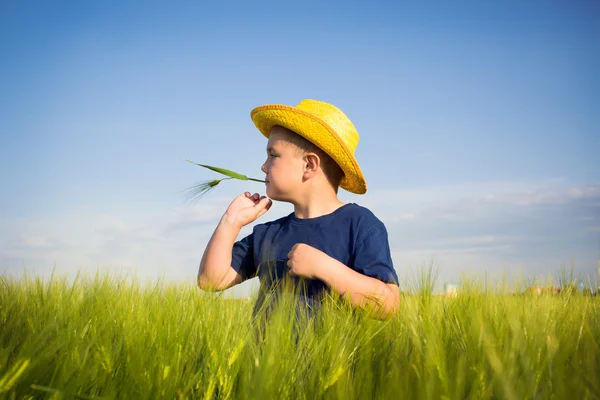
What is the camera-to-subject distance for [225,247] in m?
2.85

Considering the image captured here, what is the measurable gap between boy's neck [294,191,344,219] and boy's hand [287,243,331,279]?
14.5 inches

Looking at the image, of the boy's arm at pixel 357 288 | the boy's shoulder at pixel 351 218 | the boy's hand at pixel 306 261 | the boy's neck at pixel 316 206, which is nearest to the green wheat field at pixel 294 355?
the boy's arm at pixel 357 288

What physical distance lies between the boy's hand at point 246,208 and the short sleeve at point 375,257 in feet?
2.07

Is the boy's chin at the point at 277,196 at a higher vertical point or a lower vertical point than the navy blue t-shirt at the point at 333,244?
higher

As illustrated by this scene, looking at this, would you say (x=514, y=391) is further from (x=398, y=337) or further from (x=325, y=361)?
(x=398, y=337)

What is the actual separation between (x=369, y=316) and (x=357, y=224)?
0.52m

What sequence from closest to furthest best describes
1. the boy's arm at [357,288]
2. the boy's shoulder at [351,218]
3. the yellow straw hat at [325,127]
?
the boy's arm at [357,288] < the boy's shoulder at [351,218] < the yellow straw hat at [325,127]

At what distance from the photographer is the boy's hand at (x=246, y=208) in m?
2.90

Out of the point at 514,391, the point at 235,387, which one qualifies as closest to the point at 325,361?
Answer: the point at 235,387

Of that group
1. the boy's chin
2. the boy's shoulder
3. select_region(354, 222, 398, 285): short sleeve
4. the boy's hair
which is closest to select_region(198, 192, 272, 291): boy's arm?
the boy's chin

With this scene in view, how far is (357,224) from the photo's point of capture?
2.63 m

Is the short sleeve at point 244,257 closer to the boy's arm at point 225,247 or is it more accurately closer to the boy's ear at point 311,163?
the boy's arm at point 225,247

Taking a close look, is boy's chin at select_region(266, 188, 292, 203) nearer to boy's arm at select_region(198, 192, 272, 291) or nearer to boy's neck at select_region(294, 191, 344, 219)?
boy's neck at select_region(294, 191, 344, 219)

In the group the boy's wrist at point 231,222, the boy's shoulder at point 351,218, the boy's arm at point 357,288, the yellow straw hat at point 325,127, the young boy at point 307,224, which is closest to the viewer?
the boy's arm at point 357,288
